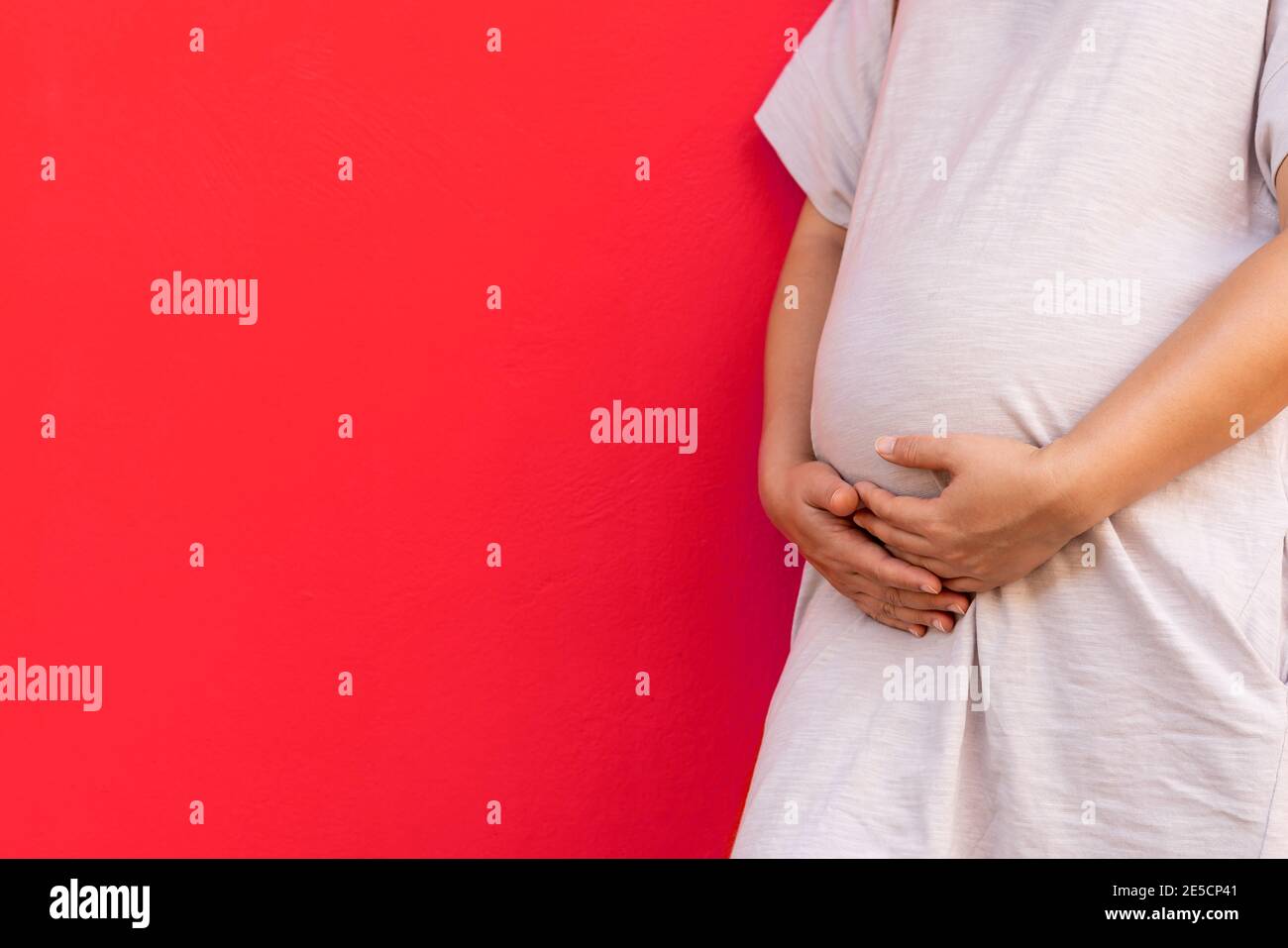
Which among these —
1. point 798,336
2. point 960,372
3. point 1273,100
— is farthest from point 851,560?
point 1273,100

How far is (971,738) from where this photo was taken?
797 mm

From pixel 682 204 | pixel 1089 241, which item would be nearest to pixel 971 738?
pixel 1089 241

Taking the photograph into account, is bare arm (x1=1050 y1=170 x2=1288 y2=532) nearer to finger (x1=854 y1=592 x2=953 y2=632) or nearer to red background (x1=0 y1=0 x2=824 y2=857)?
finger (x1=854 y1=592 x2=953 y2=632)

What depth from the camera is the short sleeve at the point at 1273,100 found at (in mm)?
772

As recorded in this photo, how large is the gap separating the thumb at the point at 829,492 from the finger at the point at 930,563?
0.15 ft

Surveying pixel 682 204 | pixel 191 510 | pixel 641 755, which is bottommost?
pixel 641 755

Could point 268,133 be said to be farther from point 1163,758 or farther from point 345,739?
point 1163,758

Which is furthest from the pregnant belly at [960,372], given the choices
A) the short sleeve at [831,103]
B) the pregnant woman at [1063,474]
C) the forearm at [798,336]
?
the short sleeve at [831,103]

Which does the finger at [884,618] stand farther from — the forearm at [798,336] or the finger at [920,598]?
the forearm at [798,336]

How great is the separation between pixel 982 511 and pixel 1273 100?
346 millimetres

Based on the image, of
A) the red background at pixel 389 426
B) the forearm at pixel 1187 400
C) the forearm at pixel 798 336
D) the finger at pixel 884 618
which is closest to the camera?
the forearm at pixel 1187 400

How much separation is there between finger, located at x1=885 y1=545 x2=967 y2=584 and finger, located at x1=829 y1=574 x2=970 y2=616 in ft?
0.04

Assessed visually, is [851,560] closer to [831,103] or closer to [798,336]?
[798,336]
